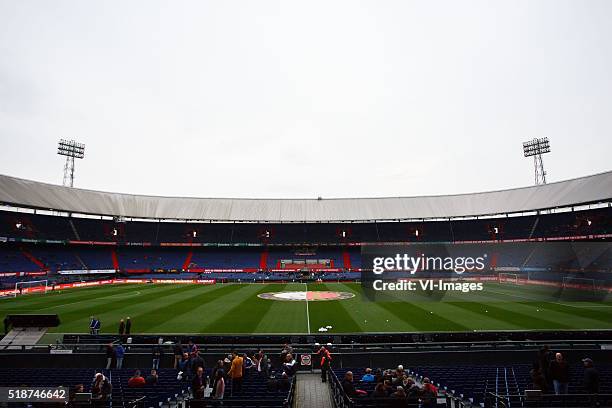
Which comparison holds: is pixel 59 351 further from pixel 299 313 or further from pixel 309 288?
pixel 309 288

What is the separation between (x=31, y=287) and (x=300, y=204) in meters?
54.3

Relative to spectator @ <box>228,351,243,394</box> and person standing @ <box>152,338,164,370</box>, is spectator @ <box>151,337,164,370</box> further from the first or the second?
spectator @ <box>228,351,243,394</box>

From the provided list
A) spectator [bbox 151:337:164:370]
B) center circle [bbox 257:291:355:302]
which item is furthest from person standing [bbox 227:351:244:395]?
center circle [bbox 257:291:355:302]

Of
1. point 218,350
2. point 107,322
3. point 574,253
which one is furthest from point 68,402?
point 574,253

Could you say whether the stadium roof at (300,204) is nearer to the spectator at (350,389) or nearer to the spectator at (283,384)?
the spectator at (283,384)

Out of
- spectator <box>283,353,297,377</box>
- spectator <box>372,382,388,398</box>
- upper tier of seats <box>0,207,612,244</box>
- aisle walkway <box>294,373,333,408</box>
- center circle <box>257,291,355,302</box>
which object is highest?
upper tier of seats <box>0,207,612,244</box>

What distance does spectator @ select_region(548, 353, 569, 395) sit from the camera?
10.6 meters

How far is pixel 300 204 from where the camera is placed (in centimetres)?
8919

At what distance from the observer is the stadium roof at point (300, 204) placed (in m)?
64.4

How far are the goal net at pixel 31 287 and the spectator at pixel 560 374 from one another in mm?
53222

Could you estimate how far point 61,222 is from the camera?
68.2m

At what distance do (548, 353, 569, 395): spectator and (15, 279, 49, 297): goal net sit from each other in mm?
53222

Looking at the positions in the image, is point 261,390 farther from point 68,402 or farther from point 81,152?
point 81,152

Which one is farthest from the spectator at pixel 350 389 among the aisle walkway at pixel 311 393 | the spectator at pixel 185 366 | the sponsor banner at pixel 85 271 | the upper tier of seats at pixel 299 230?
the upper tier of seats at pixel 299 230
